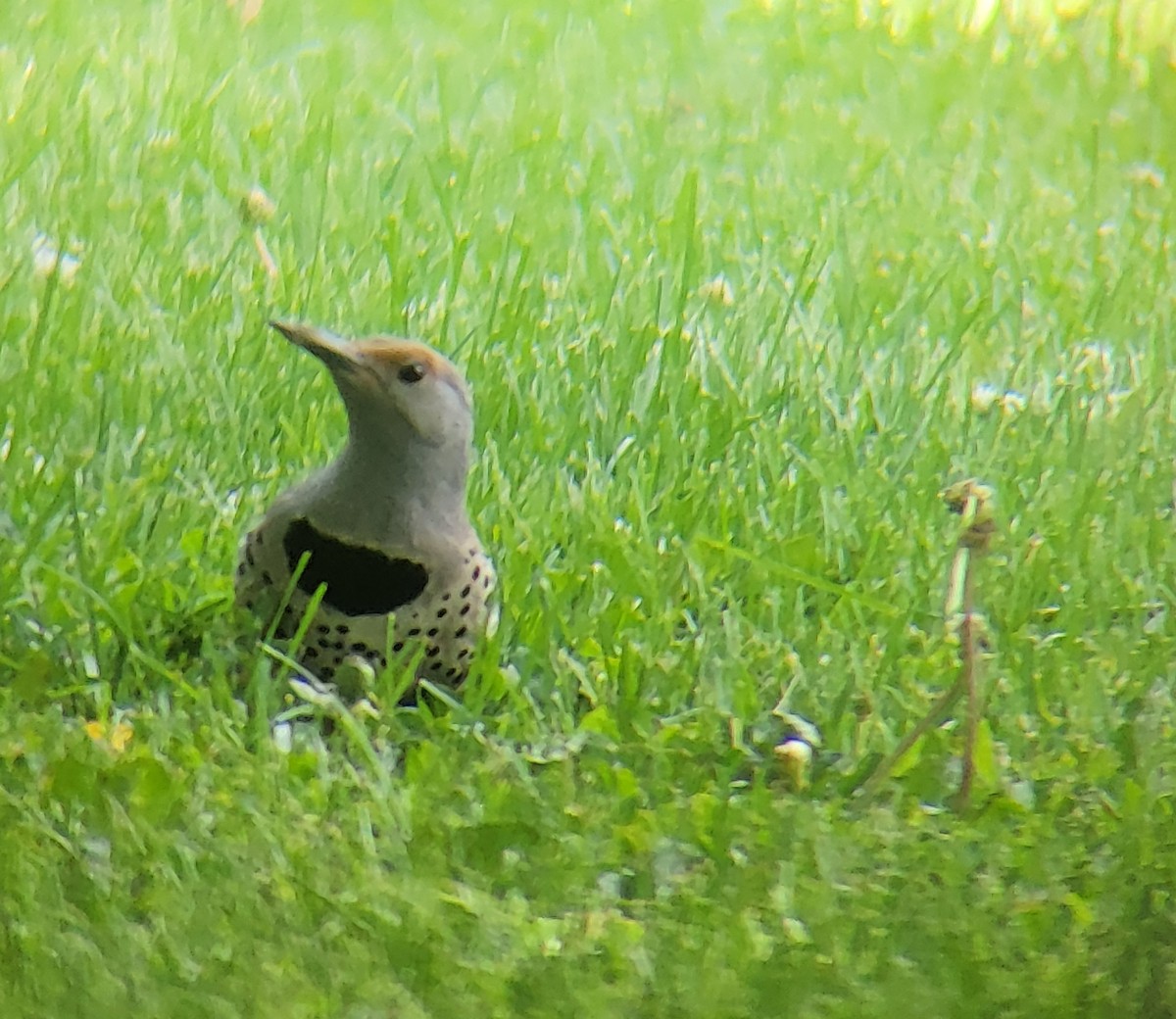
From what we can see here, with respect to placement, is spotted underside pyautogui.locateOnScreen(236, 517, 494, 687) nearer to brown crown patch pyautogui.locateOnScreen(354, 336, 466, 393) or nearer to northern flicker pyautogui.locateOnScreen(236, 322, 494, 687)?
northern flicker pyautogui.locateOnScreen(236, 322, 494, 687)

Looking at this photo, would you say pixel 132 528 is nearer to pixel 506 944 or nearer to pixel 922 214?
pixel 506 944

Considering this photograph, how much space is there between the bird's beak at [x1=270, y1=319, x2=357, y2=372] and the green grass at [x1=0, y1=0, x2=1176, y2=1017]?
30 centimetres

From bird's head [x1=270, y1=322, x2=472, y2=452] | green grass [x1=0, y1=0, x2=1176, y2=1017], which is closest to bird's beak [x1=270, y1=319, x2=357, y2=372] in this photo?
bird's head [x1=270, y1=322, x2=472, y2=452]

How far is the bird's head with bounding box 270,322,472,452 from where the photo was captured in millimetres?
1537

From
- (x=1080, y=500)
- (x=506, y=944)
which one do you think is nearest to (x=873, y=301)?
(x=1080, y=500)

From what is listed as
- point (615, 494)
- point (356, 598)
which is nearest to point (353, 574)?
point (356, 598)

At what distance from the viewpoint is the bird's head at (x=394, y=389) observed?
5.04 feet

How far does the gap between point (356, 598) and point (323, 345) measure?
0.23 metres

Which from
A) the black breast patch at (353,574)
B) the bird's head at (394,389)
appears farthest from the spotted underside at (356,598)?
the bird's head at (394,389)

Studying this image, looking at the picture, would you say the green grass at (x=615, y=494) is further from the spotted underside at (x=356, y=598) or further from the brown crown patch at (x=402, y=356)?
the brown crown patch at (x=402, y=356)

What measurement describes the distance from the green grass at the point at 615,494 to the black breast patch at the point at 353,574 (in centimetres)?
11

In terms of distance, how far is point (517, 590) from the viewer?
1792mm

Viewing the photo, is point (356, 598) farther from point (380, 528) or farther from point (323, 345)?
point (323, 345)

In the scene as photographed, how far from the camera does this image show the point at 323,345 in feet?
4.91
